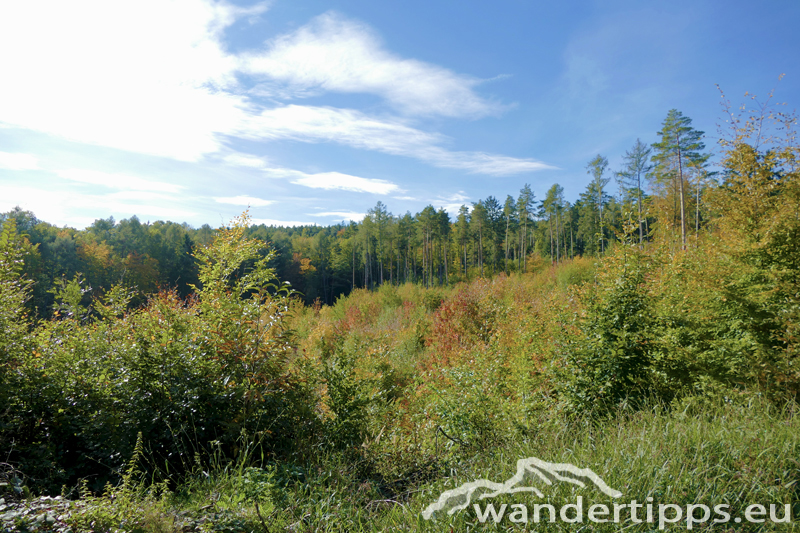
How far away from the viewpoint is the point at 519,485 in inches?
109

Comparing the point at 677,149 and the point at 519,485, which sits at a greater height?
the point at 677,149

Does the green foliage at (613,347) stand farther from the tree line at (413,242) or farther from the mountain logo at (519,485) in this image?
the tree line at (413,242)

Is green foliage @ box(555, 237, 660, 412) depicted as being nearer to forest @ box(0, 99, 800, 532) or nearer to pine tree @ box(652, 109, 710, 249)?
forest @ box(0, 99, 800, 532)

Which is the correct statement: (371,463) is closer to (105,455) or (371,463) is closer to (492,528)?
(492,528)

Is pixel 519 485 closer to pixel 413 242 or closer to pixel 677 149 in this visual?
pixel 677 149

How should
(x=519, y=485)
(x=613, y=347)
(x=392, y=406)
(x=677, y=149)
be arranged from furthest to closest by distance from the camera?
(x=677, y=149) → (x=392, y=406) → (x=613, y=347) → (x=519, y=485)

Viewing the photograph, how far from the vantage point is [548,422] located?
4164 millimetres

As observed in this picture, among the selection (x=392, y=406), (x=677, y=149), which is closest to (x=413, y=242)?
(x=677, y=149)

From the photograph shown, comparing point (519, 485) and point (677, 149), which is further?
point (677, 149)

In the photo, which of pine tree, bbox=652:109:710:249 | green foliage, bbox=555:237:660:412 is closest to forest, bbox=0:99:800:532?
green foliage, bbox=555:237:660:412

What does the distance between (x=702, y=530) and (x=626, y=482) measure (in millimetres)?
430

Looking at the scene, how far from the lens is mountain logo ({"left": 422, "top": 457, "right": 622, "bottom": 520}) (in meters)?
2.62

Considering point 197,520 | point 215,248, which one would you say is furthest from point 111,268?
point 197,520

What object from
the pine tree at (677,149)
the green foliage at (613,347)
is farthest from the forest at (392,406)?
the pine tree at (677,149)
